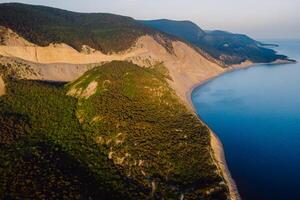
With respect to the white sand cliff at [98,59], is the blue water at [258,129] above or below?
below

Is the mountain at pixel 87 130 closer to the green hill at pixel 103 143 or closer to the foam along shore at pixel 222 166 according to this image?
the green hill at pixel 103 143

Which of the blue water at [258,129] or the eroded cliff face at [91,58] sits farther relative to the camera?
the eroded cliff face at [91,58]

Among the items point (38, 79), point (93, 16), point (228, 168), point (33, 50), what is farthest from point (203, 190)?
point (93, 16)

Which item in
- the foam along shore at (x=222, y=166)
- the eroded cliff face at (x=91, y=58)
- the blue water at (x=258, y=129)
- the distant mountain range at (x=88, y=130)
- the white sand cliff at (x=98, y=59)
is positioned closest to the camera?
the distant mountain range at (x=88, y=130)

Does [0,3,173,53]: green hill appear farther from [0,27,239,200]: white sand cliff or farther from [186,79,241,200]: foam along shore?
[186,79,241,200]: foam along shore

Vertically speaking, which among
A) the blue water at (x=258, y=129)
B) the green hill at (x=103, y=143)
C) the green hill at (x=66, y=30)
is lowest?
the blue water at (x=258, y=129)

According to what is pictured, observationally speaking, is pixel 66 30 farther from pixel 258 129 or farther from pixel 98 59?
pixel 258 129

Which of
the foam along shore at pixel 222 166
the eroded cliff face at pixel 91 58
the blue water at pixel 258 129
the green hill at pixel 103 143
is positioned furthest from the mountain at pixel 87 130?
the blue water at pixel 258 129

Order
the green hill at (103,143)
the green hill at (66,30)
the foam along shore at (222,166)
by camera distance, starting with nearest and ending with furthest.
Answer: the green hill at (103,143), the foam along shore at (222,166), the green hill at (66,30)

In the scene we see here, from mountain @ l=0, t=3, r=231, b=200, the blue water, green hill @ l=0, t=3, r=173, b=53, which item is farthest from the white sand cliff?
the blue water
